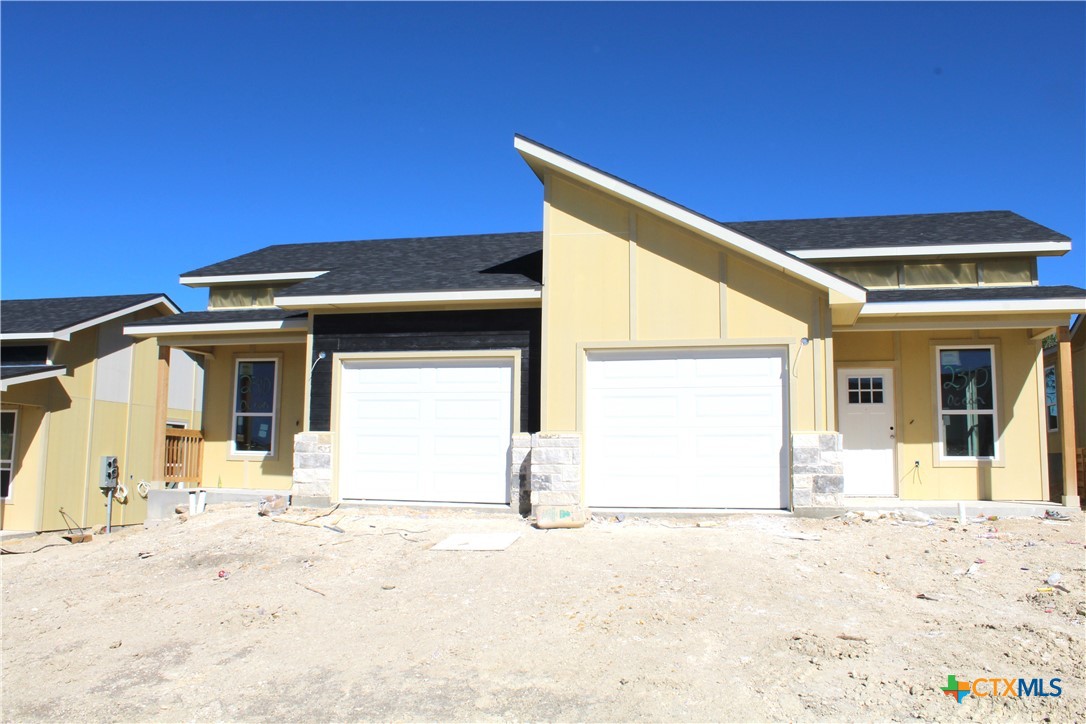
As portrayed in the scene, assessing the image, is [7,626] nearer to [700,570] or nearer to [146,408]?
[700,570]

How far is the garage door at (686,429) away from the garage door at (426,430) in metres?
1.47

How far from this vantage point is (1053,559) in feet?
27.3

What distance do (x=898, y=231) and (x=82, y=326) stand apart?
16.3 m

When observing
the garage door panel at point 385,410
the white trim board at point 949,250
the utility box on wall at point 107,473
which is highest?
the white trim board at point 949,250

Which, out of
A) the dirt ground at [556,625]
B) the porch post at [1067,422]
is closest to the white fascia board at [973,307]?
the porch post at [1067,422]

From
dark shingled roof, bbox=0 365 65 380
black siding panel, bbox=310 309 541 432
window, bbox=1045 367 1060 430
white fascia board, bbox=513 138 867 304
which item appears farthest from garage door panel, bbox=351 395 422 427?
window, bbox=1045 367 1060 430

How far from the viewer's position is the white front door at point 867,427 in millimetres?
12742

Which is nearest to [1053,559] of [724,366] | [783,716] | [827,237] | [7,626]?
[724,366]

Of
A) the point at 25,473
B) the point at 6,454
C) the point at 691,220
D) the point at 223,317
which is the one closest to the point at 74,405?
the point at 6,454

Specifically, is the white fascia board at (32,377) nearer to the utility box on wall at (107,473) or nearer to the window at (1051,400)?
the utility box on wall at (107,473)

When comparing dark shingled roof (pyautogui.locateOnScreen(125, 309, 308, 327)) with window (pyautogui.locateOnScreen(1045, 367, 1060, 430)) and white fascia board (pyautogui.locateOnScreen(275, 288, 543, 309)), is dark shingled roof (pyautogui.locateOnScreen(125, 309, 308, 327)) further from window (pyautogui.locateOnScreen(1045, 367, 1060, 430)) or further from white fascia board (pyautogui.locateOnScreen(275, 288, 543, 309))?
window (pyautogui.locateOnScreen(1045, 367, 1060, 430))

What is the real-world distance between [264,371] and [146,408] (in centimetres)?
655

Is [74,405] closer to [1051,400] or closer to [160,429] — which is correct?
[160,429]

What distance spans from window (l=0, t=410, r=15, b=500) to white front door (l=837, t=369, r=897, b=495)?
53.4 feet
